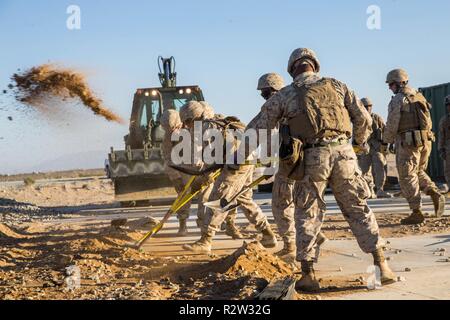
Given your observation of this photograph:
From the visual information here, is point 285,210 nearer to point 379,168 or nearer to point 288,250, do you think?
point 288,250

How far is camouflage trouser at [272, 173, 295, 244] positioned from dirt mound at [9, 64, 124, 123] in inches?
315

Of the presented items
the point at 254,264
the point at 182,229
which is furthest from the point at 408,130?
the point at 254,264

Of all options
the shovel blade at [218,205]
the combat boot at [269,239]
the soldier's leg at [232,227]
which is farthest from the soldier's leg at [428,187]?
the shovel blade at [218,205]

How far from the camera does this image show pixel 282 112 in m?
5.75

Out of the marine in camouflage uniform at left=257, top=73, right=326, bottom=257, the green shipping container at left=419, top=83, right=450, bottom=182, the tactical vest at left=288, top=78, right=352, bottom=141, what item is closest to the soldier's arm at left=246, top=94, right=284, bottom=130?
the tactical vest at left=288, top=78, right=352, bottom=141

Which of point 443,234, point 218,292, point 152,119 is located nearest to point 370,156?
point 152,119

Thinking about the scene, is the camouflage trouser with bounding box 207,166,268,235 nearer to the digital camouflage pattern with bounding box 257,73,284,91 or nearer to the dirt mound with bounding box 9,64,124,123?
the digital camouflage pattern with bounding box 257,73,284,91

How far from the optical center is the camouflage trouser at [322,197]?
219 inches

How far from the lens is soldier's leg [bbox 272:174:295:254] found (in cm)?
730

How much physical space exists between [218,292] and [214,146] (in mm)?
2893

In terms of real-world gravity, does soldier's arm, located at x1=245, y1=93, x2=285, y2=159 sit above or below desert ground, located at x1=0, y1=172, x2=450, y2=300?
above

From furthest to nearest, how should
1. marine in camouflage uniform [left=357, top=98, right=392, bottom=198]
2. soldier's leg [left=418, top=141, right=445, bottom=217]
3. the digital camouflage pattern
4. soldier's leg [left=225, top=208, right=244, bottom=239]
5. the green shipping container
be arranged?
1. the green shipping container
2. marine in camouflage uniform [left=357, top=98, right=392, bottom=198]
3. soldier's leg [left=418, top=141, right=445, bottom=217]
4. soldier's leg [left=225, top=208, right=244, bottom=239]
5. the digital camouflage pattern

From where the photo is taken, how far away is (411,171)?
9.54m

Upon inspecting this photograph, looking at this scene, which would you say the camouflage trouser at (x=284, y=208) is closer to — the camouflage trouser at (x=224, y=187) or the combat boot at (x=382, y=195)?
the camouflage trouser at (x=224, y=187)
